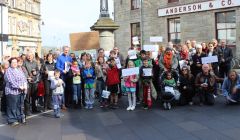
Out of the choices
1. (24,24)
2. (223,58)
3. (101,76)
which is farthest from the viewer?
(24,24)

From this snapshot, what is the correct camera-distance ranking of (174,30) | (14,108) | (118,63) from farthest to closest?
1. (174,30)
2. (118,63)
3. (14,108)

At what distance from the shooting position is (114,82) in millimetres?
11570

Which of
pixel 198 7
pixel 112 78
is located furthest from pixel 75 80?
pixel 198 7

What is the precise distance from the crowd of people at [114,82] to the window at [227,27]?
29.1ft

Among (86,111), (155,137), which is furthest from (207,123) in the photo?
(86,111)

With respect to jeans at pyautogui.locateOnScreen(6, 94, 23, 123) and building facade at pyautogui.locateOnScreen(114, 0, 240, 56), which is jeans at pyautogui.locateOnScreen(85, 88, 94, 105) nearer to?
jeans at pyautogui.locateOnScreen(6, 94, 23, 123)

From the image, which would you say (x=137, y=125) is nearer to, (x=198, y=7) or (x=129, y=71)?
(x=129, y=71)

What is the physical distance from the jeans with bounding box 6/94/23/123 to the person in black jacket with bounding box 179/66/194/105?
4.70m

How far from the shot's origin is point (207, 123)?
9047 mm

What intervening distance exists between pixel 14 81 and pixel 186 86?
16.5ft

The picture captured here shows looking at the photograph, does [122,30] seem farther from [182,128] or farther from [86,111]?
[182,128]

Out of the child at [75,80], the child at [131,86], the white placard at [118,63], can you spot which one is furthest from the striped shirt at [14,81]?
the white placard at [118,63]

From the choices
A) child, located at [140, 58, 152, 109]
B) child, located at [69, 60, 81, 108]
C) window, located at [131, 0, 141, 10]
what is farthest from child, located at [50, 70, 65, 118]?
window, located at [131, 0, 141, 10]

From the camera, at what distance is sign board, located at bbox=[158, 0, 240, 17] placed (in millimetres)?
20514
